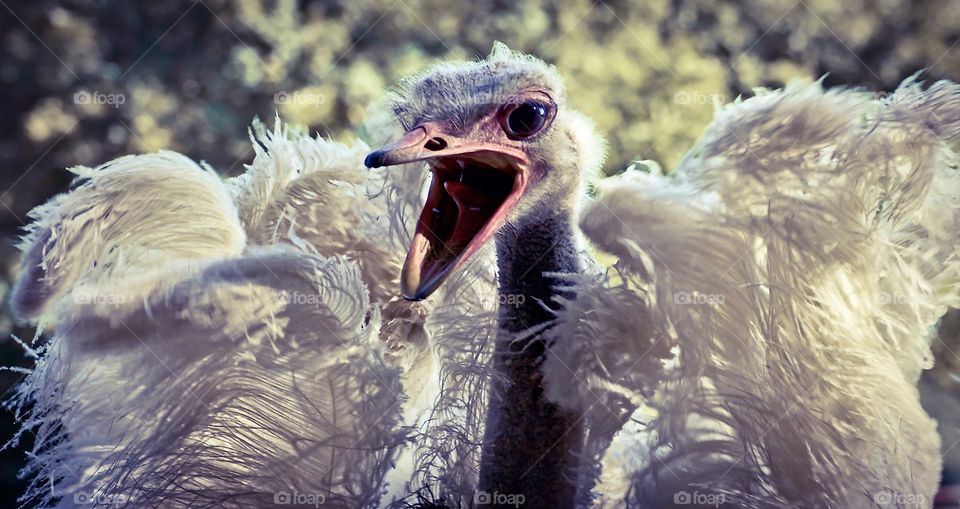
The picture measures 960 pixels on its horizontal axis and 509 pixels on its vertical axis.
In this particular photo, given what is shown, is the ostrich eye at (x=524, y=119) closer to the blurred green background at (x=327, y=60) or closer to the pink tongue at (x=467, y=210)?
the pink tongue at (x=467, y=210)

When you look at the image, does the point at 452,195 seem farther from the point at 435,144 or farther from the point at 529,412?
the point at 529,412

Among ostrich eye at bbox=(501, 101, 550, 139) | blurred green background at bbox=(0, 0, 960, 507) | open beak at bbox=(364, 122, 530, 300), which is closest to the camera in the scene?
open beak at bbox=(364, 122, 530, 300)

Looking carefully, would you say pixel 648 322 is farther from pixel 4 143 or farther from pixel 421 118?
pixel 4 143

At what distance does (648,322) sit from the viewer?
0.98 metres

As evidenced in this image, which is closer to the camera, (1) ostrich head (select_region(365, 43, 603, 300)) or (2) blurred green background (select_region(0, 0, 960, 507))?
(1) ostrich head (select_region(365, 43, 603, 300))

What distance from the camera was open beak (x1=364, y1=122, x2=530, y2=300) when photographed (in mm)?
917

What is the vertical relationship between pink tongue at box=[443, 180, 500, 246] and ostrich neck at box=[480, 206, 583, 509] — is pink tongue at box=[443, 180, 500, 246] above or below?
above

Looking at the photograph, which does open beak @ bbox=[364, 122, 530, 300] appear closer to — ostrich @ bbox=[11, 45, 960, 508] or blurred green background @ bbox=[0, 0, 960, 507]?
ostrich @ bbox=[11, 45, 960, 508]

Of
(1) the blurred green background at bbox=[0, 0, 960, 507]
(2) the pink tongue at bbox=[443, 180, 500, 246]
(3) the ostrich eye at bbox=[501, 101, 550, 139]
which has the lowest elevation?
(2) the pink tongue at bbox=[443, 180, 500, 246]

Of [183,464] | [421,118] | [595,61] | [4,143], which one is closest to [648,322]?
[421,118]

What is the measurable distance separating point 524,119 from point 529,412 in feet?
1.01

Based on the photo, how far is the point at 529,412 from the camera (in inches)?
40.8

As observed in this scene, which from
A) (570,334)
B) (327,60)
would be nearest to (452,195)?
(570,334)

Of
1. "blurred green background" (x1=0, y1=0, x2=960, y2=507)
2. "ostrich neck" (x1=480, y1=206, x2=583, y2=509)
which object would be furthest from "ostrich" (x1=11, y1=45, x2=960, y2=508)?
"blurred green background" (x1=0, y1=0, x2=960, y2=507)
